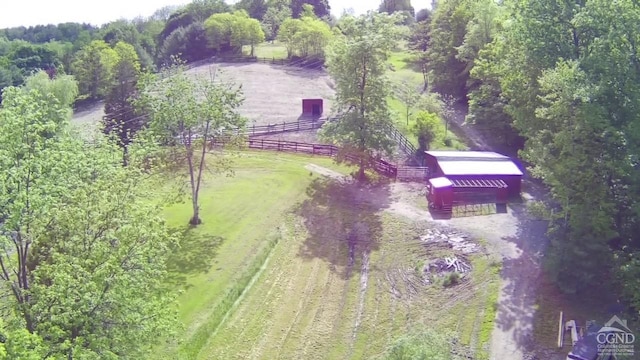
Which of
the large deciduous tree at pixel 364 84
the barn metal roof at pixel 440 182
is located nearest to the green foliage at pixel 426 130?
the large deciduous tree at pixel 364 84

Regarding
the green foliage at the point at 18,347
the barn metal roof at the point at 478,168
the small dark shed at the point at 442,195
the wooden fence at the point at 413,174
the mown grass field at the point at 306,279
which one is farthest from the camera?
the wooden fence at the point at 413,174

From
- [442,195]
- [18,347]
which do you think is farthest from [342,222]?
[18,347]

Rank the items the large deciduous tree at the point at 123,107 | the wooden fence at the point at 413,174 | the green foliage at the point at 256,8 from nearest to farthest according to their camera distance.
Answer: the wooden fence at the point at 413,174, the large deciduous tree at the point at 123,107, the green foliage at the point at 256,8

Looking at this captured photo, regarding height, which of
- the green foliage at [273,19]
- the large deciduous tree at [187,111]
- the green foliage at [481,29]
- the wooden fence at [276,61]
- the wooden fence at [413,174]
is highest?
the green foliage at [273,19]

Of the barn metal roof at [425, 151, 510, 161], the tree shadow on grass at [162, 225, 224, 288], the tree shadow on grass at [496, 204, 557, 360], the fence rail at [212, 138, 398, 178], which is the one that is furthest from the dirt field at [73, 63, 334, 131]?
the tree shadow on grass at [496, 204, 557, 360]

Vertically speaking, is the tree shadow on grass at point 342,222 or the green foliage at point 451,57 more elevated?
the green foliage at point 451,57

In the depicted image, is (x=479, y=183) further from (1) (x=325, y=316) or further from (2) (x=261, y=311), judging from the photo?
(2) (x=261, y=311)

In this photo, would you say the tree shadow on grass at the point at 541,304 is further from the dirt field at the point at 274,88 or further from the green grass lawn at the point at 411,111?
the dirt field at the point at 274,88

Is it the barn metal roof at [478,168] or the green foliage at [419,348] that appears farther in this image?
the barn metal roof at [478,168]
